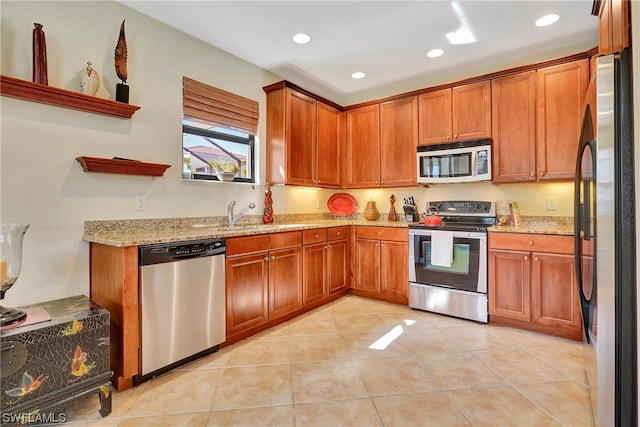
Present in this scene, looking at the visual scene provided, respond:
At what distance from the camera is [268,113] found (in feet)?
11.5

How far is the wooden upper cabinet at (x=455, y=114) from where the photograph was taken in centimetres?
324

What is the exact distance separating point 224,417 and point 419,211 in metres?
3.10

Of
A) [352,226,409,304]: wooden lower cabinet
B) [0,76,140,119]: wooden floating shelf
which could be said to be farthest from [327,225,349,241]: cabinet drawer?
[0,76,140,119]: wooden floating shelf

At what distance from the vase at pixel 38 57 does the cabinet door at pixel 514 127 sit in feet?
12.3

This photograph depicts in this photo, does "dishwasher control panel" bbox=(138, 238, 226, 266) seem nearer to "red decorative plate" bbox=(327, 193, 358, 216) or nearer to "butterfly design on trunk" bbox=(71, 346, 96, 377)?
"butterfly design on trunk" bbox=(71, 346, 96, 377)

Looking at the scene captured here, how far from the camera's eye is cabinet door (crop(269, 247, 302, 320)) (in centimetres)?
→ 281

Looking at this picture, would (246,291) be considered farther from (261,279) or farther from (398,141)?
(398,141)

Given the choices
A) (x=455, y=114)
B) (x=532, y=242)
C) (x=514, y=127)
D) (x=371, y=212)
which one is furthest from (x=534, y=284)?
(x=371, y=212)

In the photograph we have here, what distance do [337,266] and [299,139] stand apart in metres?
1.56

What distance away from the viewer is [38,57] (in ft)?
6.21

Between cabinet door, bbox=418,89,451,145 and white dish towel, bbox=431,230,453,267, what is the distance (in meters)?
1.11

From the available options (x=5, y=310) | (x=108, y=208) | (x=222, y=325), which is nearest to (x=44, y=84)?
(x=108, y=208)

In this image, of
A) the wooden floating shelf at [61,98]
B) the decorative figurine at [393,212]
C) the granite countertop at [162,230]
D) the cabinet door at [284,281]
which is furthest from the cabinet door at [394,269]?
the wooden floating shelf at [61,98]

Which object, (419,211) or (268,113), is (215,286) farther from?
(419,211)
